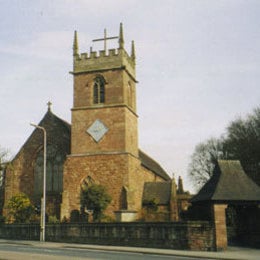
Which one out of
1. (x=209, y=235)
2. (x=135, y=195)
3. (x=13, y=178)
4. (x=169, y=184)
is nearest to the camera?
(x=209, y=235)

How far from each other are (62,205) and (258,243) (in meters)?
18.1

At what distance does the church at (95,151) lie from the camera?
37281 millimetres

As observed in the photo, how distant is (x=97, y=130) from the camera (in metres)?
39.0

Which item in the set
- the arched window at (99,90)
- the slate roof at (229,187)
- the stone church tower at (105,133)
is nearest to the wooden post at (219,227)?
the slate roof at (229,187)

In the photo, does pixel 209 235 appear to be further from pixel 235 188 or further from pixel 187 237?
pixel 235 188

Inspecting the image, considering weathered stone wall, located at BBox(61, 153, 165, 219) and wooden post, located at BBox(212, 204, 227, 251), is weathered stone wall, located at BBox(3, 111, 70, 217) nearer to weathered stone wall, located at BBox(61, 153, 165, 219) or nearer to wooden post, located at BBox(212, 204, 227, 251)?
weathered stone wall, located at BBox(61, 153, 165, 219)

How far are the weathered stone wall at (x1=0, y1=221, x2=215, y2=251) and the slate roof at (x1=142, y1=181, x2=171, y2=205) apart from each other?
1340 centimetres

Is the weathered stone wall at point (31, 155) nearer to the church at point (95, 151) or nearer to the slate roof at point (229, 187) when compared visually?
the church at point (95, 151)

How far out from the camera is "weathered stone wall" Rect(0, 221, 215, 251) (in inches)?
939

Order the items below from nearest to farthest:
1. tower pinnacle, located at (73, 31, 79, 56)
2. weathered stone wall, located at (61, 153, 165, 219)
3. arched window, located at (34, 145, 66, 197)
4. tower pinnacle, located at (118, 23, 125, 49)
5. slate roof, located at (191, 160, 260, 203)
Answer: slate roof, located at (191, 160, 260, 203)
weathered stone wall, located at (61, 153, 165, 219)
arched window, located at (34, 145, 66, 197)
tower pinnacle, located at (118, 23, 125, 49)
tower pinnacle, located at (73, 31, 79, 56)

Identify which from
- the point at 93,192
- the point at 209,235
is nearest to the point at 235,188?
the point at 209,235

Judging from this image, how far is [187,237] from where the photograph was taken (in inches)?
949

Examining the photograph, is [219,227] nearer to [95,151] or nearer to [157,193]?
[95,151]

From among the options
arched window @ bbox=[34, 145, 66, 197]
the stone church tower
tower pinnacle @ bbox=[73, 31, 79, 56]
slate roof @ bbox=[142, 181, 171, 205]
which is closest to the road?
the stone church tower
